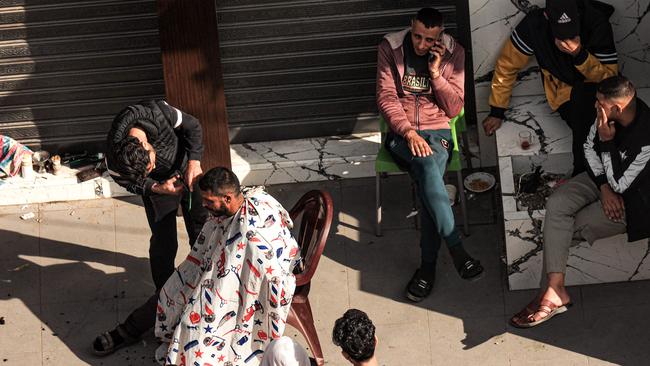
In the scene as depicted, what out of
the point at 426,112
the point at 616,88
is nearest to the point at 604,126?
the point at 616,88

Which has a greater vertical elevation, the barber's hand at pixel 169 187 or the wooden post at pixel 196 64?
the wooden post at pixel 196 64

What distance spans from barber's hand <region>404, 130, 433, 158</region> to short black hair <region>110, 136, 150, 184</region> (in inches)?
65.9

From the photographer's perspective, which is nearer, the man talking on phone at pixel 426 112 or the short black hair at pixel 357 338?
the short black hair at pixel 357 338

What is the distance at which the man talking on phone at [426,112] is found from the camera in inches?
318

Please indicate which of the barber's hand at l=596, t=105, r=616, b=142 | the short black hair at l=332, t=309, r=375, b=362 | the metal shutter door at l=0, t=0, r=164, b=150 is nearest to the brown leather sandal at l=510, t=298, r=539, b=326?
the barber's hand at l=596, t=105, r=616, b=142

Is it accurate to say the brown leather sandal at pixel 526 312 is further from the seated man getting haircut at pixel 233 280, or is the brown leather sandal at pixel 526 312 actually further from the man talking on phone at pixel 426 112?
the seated man getting haircut at pixel 233 280

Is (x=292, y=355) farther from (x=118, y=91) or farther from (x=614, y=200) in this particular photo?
(x=118, y=91)

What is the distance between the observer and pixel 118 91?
367 inches

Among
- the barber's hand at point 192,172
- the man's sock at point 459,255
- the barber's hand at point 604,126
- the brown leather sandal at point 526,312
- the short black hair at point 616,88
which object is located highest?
the short black hair at point 616,88

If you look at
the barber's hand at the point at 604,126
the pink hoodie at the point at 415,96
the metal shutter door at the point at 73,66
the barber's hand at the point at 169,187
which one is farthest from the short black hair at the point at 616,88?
the metal shutter door at the point at 73,66

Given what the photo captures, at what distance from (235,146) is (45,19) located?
1.58 metres

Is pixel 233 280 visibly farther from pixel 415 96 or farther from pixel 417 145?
pixel 415 96

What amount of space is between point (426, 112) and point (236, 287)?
1.86 meters

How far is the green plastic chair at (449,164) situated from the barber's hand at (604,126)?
1.05m
